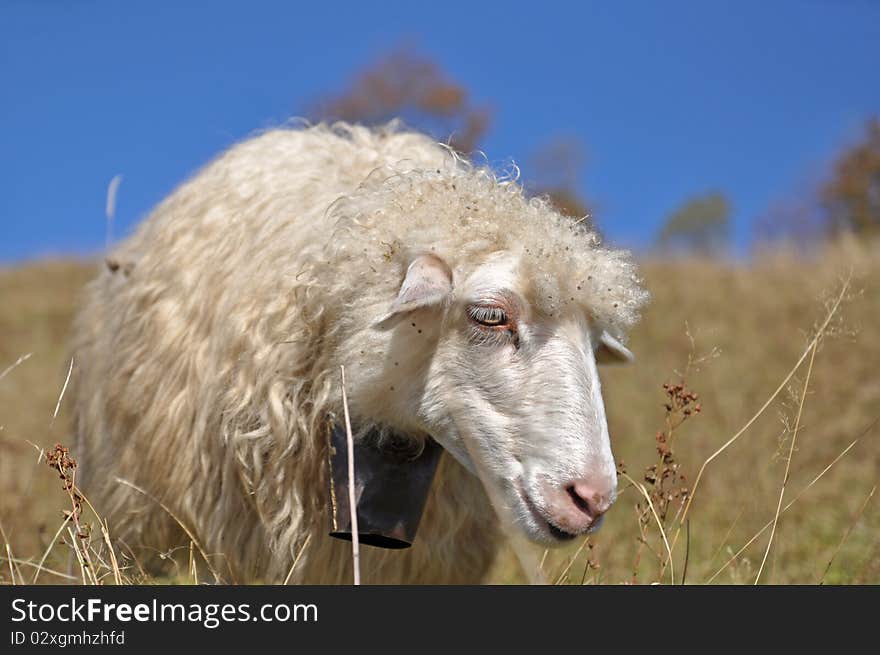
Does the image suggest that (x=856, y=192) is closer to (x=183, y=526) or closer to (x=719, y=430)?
(x=719, y=430)

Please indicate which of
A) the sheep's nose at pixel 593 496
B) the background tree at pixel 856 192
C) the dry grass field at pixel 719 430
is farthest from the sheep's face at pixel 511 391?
the background tree at pixel 856 192

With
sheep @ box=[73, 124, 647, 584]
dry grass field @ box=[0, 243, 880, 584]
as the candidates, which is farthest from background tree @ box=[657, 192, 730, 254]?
sheep @ box=[73, 124, 647, 584]

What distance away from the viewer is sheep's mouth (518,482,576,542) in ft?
7.75

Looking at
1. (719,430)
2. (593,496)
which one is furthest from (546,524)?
(719,430)

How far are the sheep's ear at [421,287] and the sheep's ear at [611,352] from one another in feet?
1.69

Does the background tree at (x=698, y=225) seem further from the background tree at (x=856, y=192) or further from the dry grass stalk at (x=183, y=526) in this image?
the dry grass stalk at (x=183, y=526)

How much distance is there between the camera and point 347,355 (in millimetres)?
2738

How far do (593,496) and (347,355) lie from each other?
817 mm

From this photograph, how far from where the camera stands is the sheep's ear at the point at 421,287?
8.10 ft

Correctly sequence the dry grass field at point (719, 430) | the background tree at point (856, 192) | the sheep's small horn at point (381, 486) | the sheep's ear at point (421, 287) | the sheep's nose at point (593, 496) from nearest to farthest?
the sheep's nose at point (593, 496) < the sheep's ear at point (421, 287) < the sheep's small horn at point (381, 486) < the dry grass field at point (719, 430) < the background tree at point (856, 192)

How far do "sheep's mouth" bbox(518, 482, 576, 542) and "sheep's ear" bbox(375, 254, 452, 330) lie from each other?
530 mm

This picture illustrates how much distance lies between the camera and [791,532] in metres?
5.11
